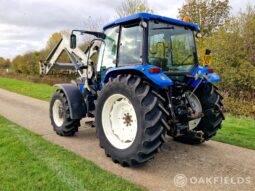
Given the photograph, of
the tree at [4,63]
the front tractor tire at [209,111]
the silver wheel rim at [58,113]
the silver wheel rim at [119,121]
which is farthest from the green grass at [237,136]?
the tree at [4,63]

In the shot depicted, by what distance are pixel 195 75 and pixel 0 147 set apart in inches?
149

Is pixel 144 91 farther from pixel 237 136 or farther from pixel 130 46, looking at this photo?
pixel 237 136

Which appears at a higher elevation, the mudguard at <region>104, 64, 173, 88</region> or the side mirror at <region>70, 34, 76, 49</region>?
the side mirror at <region>70, 34, 76, 49</region>

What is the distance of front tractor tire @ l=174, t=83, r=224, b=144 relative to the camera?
15.4ft

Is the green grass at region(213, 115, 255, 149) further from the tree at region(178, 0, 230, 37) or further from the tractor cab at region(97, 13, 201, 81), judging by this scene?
the tree at region(178, 0, 230, 37)

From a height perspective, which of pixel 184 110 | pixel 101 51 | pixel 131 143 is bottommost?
pixel 131 143

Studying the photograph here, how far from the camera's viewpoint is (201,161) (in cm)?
422

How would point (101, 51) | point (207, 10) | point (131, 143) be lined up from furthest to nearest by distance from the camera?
point (207, 10)
point (101, 51)
point (131, 143)

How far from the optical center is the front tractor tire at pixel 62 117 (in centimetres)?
540

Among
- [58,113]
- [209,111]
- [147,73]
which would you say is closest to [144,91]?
[147,73]

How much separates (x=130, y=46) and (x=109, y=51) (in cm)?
73

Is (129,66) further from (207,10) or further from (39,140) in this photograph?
(207,10)

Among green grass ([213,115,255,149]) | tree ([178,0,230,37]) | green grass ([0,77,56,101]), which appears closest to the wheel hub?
green grass ([213,115,255,149])

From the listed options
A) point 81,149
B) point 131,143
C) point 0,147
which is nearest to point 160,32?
point 131,143
